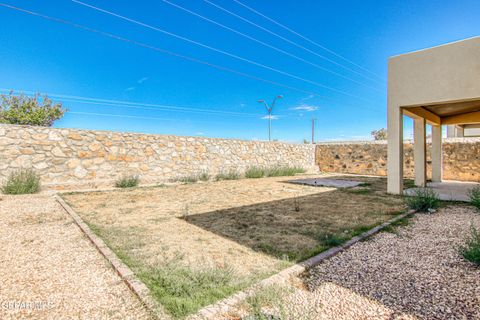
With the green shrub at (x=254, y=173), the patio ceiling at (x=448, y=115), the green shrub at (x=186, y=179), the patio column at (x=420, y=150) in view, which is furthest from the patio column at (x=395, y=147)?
the green shrub at (x=186, y=179)

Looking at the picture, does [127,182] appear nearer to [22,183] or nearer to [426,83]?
[22,183]

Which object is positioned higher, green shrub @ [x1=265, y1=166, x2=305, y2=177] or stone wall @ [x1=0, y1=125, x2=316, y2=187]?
stone wall @ [x1=0, y1=125, x2=316, y2=187]

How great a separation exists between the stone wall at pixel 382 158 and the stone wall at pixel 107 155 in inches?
259

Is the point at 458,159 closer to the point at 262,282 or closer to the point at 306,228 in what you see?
the point at 306,228

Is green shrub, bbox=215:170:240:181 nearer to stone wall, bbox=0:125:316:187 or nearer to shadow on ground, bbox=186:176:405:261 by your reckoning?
stone wall, bbox=0:125:316:187

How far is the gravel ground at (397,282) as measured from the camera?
1633 mm

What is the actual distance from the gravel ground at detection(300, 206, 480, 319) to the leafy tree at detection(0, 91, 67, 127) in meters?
32.0

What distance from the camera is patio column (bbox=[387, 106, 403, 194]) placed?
639cm

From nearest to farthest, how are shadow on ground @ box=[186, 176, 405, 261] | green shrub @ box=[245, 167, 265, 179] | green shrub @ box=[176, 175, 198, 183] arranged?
1. shadow on ground @ box=[186, 176, 405, 261]
2. green shrub @ box=[176, 175, 198, 183]
3. green shrub @ box=[245, 167, 265, 179]

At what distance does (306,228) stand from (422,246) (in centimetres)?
141

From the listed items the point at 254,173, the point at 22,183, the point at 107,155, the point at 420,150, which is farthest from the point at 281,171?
the point at 22,183

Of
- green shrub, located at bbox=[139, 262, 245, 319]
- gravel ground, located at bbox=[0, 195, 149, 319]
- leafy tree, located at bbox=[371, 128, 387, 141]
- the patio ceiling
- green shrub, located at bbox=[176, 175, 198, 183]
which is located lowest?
gravel ground, located at bbox=[0, 195, 149, 319]

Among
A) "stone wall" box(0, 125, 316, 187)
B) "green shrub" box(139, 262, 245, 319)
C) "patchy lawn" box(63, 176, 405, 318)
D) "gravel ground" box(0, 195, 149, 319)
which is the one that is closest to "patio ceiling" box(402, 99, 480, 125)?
"patchy lawn" box(63, 176, 405, 318)

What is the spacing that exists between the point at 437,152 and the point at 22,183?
1433 cm
